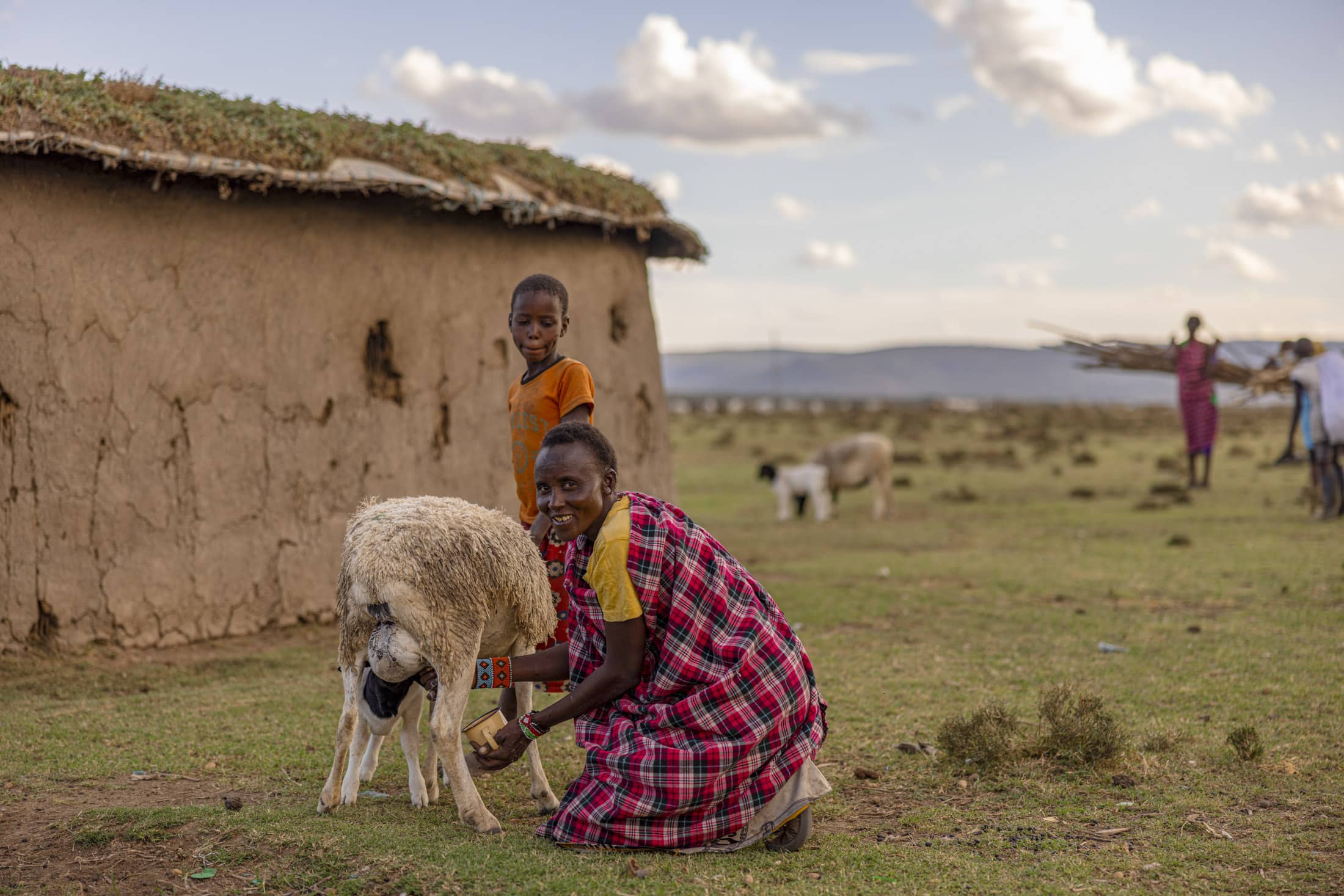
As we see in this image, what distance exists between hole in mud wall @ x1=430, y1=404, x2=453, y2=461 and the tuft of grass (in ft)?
5.50

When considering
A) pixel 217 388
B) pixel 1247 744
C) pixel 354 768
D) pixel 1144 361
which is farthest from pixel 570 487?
pixel 1144 361

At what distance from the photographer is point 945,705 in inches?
236

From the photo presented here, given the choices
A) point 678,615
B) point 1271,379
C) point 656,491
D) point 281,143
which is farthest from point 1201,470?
point 678,615

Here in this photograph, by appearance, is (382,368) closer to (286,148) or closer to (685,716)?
(286,148)

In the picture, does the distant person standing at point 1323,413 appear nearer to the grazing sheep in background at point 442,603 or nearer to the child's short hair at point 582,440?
the grazing sheep in background at point 442,603

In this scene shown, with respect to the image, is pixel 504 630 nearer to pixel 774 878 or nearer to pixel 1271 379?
pixel 774 878

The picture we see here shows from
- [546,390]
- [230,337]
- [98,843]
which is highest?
[230,337]

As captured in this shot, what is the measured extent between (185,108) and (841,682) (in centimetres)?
537

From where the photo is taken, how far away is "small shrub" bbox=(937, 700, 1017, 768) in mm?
4891

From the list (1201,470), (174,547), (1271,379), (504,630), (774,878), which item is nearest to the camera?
(774,878)

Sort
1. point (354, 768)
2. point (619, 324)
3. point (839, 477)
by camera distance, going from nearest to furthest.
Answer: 1. point (354, 768)
2. point (619, 324)
3. point (839, 477)

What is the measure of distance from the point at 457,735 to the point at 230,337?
4367mm

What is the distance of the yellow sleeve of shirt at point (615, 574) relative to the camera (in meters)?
3.73

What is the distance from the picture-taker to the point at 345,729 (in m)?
4.17
